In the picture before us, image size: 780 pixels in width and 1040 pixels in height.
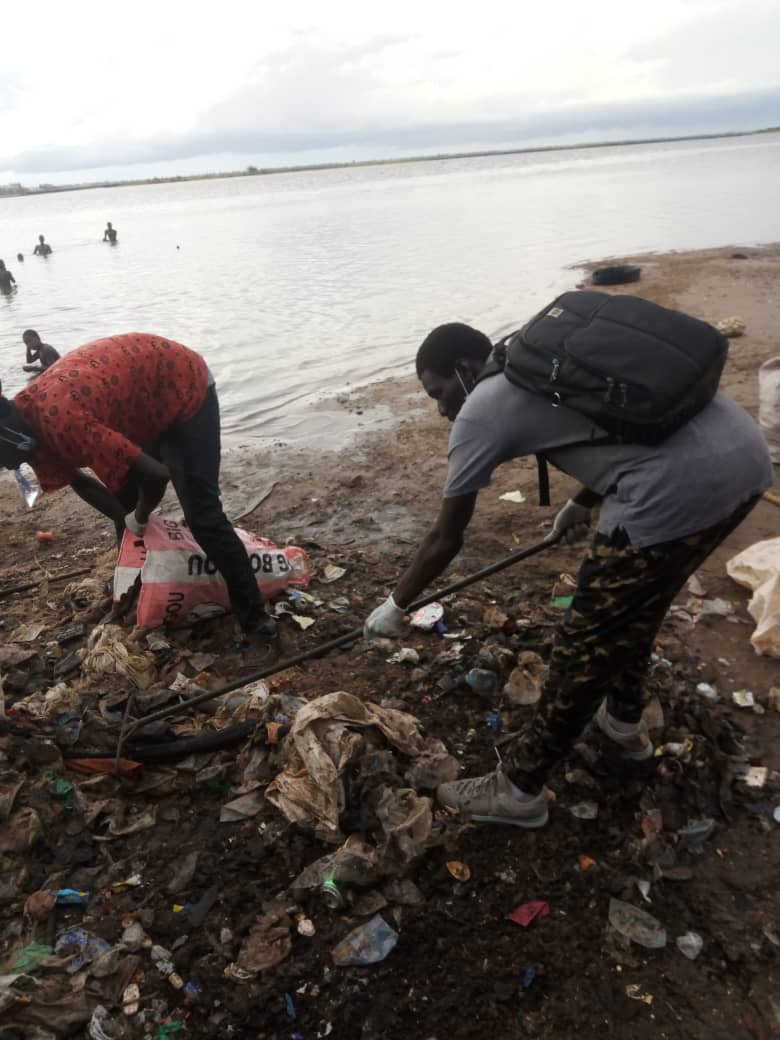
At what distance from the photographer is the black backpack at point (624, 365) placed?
1778mm

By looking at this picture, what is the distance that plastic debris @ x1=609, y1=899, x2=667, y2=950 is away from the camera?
2186 mm

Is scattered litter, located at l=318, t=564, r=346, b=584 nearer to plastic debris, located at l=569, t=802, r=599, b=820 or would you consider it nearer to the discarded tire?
plastic debris, located at l=569, t=802, r=599, b=820

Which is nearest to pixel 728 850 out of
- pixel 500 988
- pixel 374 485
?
pixel 500 988

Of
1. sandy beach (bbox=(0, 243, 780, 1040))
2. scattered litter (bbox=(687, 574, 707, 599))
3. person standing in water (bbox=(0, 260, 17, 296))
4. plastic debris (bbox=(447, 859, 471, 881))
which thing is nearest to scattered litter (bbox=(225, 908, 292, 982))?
sandy beach (bbox=(0, 243, 780, 1040))

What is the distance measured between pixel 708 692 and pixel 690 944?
1.28 metres

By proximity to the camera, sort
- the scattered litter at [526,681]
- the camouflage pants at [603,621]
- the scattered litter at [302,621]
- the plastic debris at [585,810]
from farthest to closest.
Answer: the scattered litter at [302,621]
the scattered litter at [526,681]
the plastic debris at [585,810]
the camouflage pants at [603,621]

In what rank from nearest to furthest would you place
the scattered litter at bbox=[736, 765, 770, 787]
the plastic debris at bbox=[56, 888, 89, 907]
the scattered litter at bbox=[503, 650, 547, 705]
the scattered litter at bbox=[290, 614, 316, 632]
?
the plastic debris at bbox=[56, 888, 89, 907] < the scattered litter at bbox=[736, 765, 770, 787] < the scattered litter at bbox=[503, 650, 547, 705] < the scattered litter at bbox=[290, 614, 316, 632]

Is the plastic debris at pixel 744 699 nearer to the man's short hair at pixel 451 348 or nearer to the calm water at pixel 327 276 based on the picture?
the man's short hair at pixel 451 348

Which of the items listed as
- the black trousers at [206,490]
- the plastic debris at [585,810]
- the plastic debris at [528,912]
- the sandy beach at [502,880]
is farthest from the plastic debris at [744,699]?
the black trousers at [206,490]

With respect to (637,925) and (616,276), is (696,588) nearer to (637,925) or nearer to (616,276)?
(637,925)

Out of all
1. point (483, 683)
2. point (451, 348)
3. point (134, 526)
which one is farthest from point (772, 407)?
point (134, 526)

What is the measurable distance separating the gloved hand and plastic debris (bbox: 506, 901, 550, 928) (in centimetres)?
145

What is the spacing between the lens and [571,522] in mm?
3062

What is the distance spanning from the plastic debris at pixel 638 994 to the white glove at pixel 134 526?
9.47 feet
